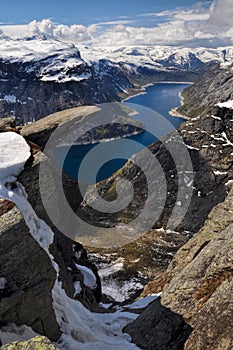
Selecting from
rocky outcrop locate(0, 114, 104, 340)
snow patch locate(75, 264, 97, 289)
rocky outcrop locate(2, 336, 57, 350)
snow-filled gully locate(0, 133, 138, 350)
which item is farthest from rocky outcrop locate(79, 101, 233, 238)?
rocky outcrop locate(2, 336, 57, 350)

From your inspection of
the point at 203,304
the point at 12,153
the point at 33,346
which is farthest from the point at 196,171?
the point at 33,346

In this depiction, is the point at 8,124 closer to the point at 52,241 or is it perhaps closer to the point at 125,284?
the point at 52,241

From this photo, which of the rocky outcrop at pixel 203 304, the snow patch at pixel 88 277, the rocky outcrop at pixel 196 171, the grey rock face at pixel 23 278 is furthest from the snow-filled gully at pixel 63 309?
the rocky outcrop at pixel 196 171

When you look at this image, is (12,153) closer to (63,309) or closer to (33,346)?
(63,309)

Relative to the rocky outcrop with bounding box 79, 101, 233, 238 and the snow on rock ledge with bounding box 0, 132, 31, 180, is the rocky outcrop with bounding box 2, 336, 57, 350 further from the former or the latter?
the rocky outcrop with bounding box 79, 101, 233, 238

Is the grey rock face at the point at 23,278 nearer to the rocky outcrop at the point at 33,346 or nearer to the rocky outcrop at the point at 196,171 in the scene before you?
the rocky outcrop at the point at 33,346
